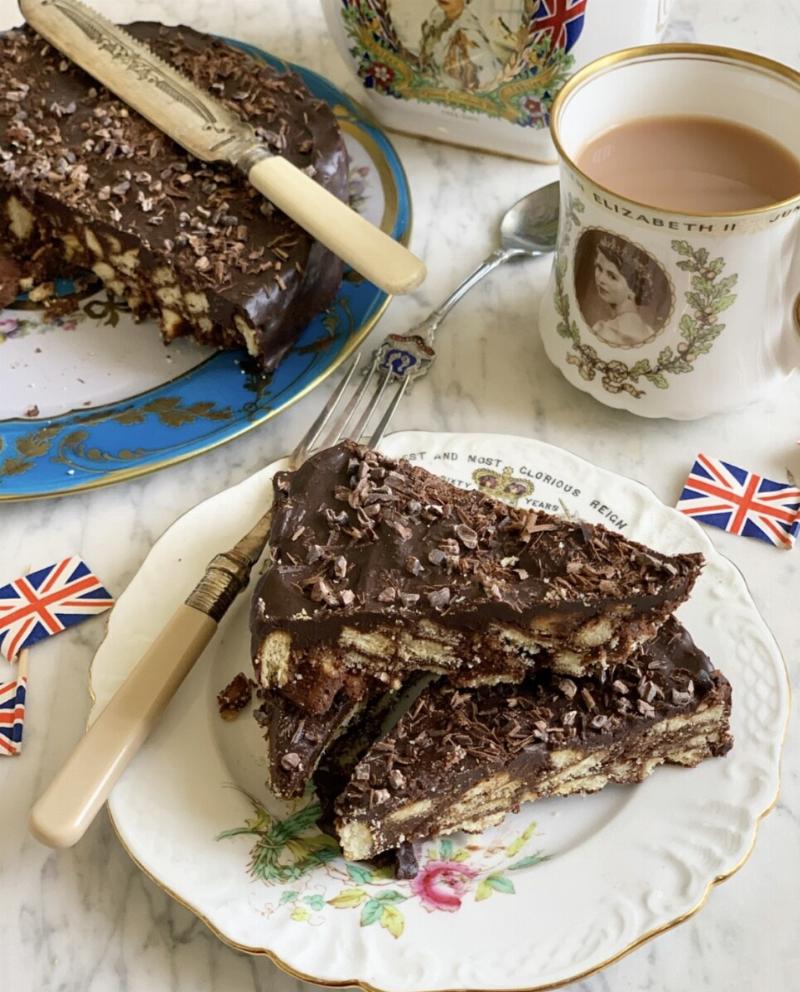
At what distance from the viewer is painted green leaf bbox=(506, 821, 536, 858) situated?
4.42 ft

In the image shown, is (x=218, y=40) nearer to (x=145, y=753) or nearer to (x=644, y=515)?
(x=644, y=515)

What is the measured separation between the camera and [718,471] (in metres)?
1.77

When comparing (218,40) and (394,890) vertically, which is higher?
(218,40)

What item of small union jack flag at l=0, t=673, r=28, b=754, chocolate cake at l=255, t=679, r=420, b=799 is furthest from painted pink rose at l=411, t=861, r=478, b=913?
small union jack flag at l=0, t=673, r=28, b=754

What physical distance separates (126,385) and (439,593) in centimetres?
83

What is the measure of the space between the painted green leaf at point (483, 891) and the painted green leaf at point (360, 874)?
0.13 meters

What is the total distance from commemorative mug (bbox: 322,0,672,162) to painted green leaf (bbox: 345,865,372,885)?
1455 millimetres

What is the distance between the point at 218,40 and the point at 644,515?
1.34m

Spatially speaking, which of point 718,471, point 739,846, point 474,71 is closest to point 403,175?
point 474,71

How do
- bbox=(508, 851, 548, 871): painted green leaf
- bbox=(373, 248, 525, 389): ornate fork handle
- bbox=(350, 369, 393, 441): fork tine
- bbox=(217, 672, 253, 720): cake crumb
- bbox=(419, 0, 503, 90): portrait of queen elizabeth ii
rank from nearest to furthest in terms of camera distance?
bbox=(508, 851, 548, 871): painted green leaf
bbox=(217, 672, 253, 720): cake crumb
bbox=(350, 369, 393, 441): fork tine
bbox=(373, 248, 525, 389): ornate fork handle
bbox=(419, 0, 503, 90): portrait of queen elizabeth ii

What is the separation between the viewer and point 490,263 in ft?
6.79

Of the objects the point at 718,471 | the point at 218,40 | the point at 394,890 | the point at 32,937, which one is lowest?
the point at 32,937

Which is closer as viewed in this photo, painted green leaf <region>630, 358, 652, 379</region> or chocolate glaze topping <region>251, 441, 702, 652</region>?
chocolate glaze topping <region>251, 441, 702, 652</region>

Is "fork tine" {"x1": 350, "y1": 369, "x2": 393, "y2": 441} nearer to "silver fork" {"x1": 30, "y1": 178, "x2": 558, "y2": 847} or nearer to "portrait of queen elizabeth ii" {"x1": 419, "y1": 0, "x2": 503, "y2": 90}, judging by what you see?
"silver fork" {"x1": 30, "y1": 178, "x2": 558, "y2": 847}
